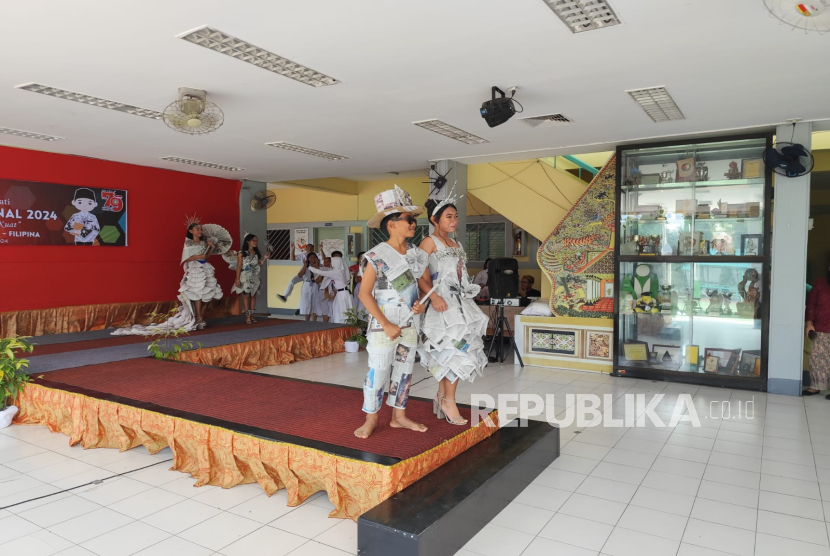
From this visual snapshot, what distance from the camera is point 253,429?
11.6 feet

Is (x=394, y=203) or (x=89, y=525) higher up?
(x=394, y=203)

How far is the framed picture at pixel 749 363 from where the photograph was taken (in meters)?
6.34

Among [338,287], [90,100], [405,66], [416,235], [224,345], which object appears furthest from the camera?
[416,235]

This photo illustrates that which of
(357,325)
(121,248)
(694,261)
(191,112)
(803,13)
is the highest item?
(803,13)

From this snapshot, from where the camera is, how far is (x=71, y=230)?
7.78 m

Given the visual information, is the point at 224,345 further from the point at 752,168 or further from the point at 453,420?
the point at 752,168

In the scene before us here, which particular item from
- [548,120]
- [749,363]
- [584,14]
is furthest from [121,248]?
[749,363]

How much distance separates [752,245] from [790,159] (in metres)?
1.01

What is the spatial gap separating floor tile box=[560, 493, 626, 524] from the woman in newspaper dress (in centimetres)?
633

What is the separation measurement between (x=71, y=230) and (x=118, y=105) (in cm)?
336

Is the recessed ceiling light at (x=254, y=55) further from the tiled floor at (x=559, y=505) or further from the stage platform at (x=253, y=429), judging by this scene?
the tiled floor at (x=559, y=505)

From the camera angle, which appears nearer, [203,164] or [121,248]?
[121,248]

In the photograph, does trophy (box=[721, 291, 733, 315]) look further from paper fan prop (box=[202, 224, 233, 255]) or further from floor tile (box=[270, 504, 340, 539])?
paper fan prop (box=[202, 224, 233, 255])

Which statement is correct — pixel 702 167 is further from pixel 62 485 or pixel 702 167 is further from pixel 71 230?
pixel 71 230
